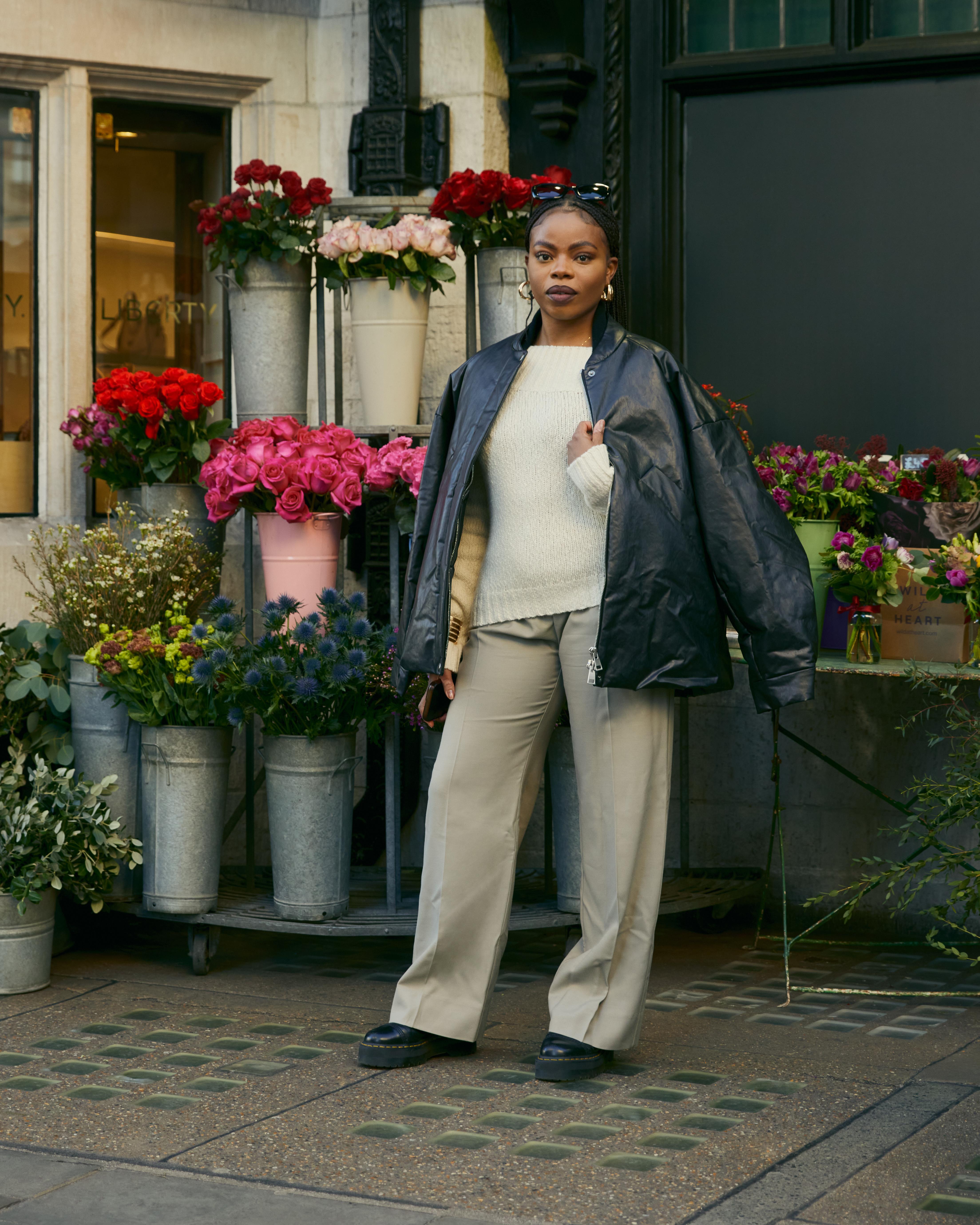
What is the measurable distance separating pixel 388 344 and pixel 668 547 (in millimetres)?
1706

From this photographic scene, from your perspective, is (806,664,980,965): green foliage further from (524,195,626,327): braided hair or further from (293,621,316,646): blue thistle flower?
(293,621,316,646): blue thistle flower

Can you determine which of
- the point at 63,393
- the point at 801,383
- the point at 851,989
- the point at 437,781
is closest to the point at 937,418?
the point at 801,383

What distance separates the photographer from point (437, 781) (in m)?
3.77

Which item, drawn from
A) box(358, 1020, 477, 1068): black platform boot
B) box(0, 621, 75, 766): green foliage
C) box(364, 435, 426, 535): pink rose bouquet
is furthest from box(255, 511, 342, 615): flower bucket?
box(358, 1020, 477, 1068): black platform boot

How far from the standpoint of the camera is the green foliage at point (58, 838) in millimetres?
4461

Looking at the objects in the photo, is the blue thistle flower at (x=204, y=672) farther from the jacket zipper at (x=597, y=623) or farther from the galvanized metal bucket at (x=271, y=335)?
the jacket zipper at (x=597, y=623)

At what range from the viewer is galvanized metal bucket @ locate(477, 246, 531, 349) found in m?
5.03

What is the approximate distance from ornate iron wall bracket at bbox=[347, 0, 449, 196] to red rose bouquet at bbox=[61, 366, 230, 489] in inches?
38.3

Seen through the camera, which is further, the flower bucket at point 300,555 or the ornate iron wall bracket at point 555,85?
the ornate iron wall bracket at point 555,85

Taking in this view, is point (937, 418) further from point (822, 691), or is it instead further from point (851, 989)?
point (851, 989)

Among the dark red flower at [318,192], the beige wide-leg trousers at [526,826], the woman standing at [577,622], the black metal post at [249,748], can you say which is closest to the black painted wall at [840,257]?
the dark red flower at [318,192]

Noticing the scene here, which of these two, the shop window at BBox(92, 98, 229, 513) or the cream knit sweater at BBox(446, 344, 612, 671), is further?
the shop window at BBox(92, 98, 229, 513)

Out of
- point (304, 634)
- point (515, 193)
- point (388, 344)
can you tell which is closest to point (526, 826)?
point (304, 634)

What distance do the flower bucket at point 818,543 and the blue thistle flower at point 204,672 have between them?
5.42 ft
